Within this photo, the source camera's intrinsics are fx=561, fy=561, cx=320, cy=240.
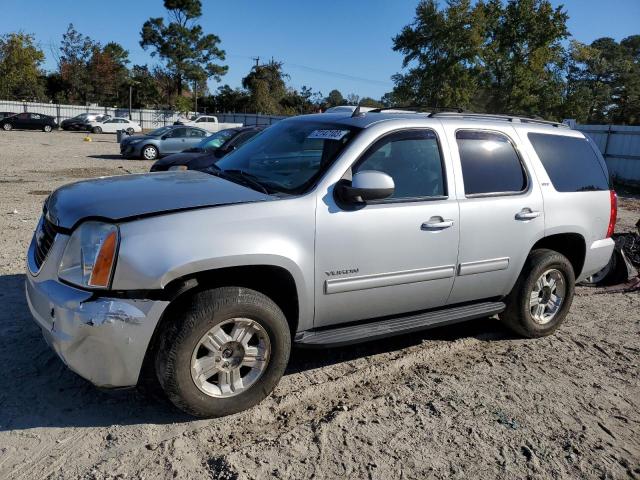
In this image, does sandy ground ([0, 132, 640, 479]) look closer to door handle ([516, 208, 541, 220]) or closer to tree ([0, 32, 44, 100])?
door handle ([516, 208, 541, 220])

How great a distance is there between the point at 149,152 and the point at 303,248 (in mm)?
18635

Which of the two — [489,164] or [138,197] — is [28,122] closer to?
[138,197]

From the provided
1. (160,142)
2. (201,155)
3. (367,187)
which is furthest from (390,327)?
(160,142)

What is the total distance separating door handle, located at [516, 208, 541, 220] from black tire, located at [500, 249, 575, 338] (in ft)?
1.22

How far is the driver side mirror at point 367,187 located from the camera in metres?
3.52

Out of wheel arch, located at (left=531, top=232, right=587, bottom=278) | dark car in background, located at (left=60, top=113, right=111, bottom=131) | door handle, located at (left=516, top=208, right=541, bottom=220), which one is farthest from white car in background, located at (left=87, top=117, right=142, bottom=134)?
door handle, located at (left=516, top=208, right=541, bottom=220)

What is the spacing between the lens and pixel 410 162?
13.3 feet

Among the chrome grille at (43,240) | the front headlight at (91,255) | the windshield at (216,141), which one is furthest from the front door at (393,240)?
the windshield at (216,141)

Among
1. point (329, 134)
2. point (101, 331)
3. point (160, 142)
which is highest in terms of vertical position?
point (329, 134)

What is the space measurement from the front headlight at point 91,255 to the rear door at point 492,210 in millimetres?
2430

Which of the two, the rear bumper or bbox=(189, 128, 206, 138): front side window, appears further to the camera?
bbox=(189, 128, 206, 138): front side window

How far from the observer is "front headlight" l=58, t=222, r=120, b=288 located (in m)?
2.97

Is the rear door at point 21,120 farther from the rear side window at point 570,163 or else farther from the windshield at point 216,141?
the rear side window at point 570,163

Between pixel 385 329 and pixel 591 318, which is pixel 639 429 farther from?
pixel 591 318
